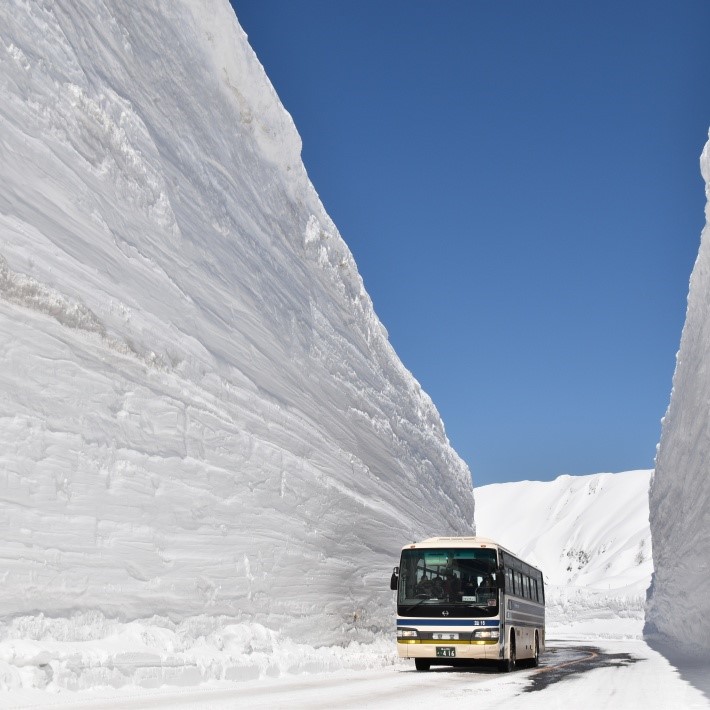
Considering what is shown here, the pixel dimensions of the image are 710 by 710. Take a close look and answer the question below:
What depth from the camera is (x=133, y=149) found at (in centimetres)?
1958

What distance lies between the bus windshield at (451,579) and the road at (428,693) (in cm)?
A: 137

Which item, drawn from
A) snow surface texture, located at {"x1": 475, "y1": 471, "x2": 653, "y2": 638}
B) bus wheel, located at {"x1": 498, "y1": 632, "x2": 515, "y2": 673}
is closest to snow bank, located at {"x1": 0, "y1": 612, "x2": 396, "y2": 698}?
bus wheel, located at {"x1": 498, "y1": 632, "x2": 515, "y2": 673}

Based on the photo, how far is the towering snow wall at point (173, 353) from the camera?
13.5 metres

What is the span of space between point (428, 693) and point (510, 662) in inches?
262

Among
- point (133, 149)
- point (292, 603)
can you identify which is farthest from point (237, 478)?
point (133, 149)

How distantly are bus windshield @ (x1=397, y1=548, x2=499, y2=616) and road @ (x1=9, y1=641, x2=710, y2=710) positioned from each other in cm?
137

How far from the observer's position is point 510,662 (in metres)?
18.4

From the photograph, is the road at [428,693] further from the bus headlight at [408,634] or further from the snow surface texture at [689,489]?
the snow surface texture at [689,489]

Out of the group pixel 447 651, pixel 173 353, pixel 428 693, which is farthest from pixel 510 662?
pixel 173 353

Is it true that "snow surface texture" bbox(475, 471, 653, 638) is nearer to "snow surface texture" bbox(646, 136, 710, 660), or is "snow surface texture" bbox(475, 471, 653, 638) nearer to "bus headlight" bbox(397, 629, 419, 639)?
"snow surface texture" bbox(646, 136, 710, 660)

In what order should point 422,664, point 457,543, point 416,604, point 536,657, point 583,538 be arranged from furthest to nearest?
point 583,538 → point 536,657 → point 457,543 → point 422,664 → point 416,604

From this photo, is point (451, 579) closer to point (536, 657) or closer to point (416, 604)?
point (416, 604)

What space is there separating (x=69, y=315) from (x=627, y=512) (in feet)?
461

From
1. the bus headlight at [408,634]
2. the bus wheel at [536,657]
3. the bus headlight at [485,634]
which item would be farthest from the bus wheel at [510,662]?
the bus wheel at [536,657]
